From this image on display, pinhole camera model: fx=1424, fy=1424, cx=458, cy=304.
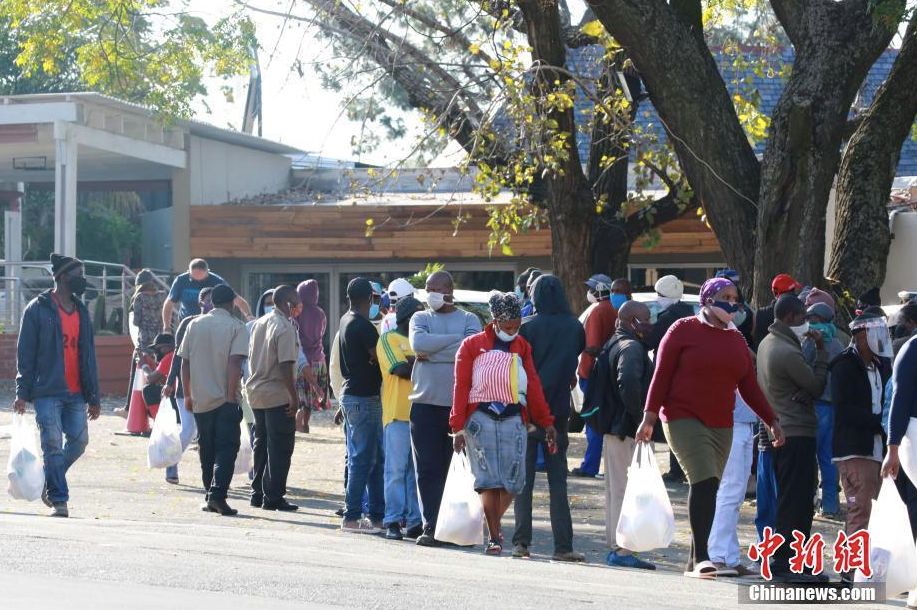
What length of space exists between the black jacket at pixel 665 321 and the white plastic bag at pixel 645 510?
6.61 ft

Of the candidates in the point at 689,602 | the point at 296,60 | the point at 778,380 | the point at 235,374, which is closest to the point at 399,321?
the point at 235,374

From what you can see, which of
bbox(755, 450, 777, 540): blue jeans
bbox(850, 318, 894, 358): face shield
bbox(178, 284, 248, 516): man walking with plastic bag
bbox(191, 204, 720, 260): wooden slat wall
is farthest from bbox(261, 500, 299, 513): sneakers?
bbox(191, 204, 720, 260): wooden slat wall

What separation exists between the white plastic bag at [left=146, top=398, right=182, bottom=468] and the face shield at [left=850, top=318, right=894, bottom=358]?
593 centimetres

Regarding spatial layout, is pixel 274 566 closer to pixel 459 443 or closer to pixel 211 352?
pixel 459 443

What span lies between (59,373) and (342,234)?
52.3ft

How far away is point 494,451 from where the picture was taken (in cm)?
902

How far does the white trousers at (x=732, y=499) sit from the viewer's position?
880 centimetres

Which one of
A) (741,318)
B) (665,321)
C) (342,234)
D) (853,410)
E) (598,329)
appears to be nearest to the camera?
(853,410)

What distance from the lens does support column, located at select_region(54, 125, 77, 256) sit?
2350 cm

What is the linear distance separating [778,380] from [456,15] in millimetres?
13562

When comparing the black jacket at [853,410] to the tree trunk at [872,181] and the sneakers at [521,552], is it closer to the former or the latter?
the sneakers at [521,552]

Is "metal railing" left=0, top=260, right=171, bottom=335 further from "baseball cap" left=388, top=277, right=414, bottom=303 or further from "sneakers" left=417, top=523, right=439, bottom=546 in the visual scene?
"sneakers" left=417, top=523, right=439, bottom=546

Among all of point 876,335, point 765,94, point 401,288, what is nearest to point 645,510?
point 876,335

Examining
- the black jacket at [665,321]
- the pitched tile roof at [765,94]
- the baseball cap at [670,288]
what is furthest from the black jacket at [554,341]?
the pitched tile roof at [765,94]
